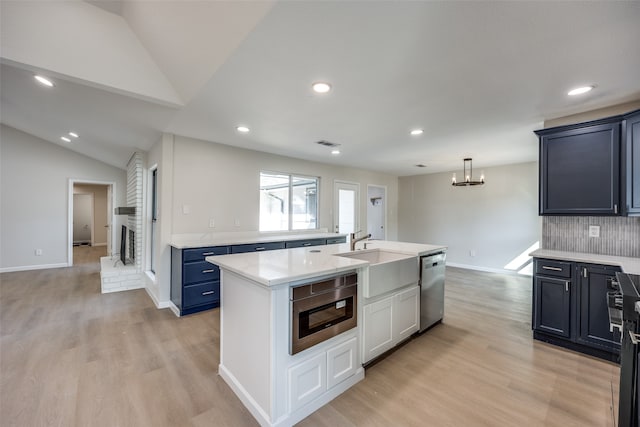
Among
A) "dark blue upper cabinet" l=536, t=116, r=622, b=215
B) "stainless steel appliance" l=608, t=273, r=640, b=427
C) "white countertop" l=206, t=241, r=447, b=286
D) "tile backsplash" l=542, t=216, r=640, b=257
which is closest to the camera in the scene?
"stainless steel appliance" l=608, t=273, r=640, b=427

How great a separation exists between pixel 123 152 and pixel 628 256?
779 centimetres

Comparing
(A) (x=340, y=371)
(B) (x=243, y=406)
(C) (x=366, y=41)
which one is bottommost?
(B) (x=243, y=406)

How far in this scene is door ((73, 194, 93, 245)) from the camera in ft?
32.1

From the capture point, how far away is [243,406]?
1.79 meters

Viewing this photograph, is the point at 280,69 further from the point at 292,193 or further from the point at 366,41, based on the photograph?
the point at 292,193

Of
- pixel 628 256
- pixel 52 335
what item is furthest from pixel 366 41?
pixel 52 335

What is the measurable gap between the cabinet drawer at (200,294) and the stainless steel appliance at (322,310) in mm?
2230

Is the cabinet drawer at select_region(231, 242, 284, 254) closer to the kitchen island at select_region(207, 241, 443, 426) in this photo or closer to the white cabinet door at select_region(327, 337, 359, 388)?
the kitchen island at select_region(207, 241, 443, 426)

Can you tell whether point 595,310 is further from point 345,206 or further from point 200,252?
point 345,206

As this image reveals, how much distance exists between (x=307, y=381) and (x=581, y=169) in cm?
322

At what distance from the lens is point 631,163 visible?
2.33 metres

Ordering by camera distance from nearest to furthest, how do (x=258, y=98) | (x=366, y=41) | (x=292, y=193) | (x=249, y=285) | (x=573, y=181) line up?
(x=366, y=41) < (x=249, y=285) < (x=258, y=98) < (x=573, y=181) < (x=292, y=193)

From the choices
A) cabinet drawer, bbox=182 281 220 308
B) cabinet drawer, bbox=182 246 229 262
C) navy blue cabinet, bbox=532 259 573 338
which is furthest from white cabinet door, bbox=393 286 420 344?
cabinet drawer, bbox=182 281 220 308

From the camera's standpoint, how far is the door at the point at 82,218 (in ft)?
32.1
